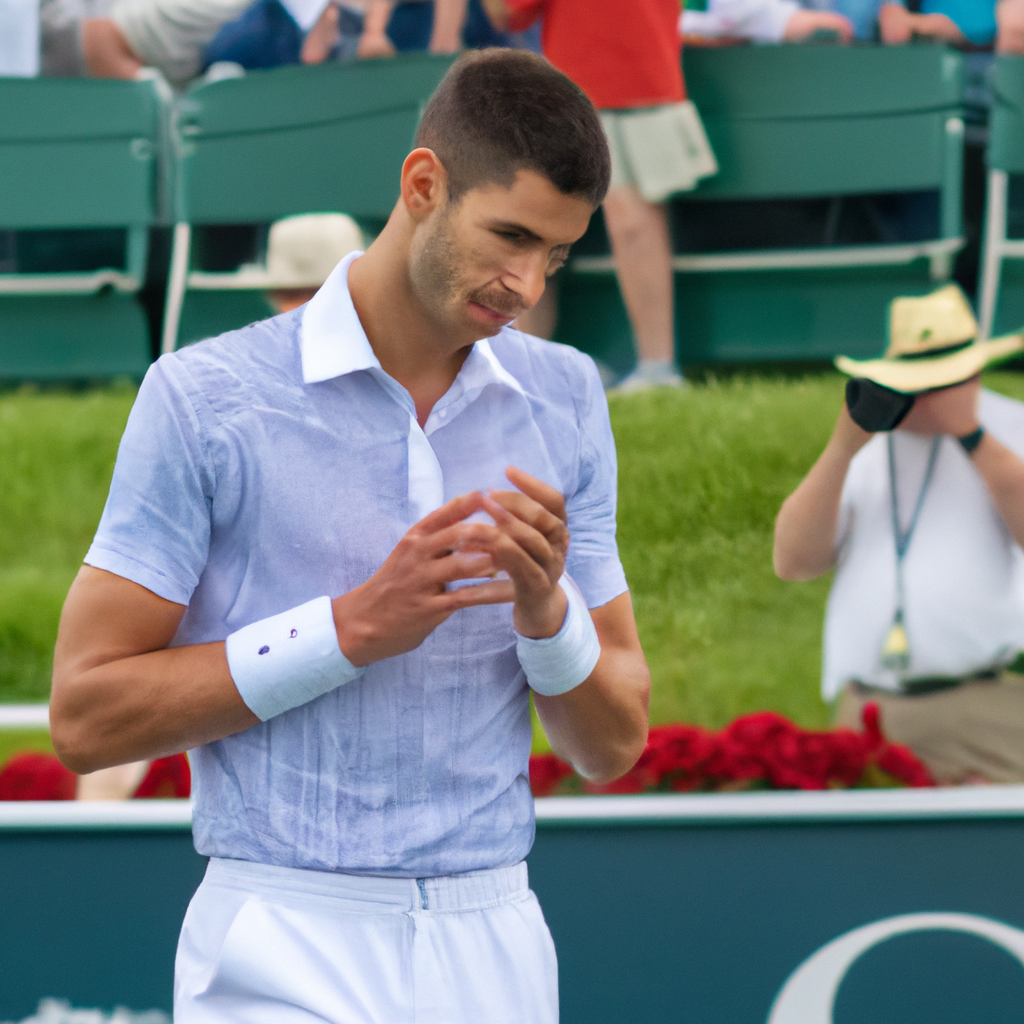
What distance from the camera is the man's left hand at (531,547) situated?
0.94m

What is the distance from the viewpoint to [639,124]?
2.37 metres

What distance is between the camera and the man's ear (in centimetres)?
103

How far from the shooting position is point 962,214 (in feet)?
7.79

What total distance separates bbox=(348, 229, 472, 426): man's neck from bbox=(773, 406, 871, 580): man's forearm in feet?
3.44

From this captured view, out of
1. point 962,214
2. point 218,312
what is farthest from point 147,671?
point 962,214

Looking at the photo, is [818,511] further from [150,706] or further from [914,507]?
[150,706]

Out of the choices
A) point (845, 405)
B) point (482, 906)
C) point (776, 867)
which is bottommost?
point (776, 867)

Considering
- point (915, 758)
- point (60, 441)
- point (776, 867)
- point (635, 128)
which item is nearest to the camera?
point (776, 867)

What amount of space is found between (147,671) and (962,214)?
190cm

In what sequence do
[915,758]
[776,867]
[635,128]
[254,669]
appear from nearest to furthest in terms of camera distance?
[254,669] → [776,867] → [915,758] → [635,128]

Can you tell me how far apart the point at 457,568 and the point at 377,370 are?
0.21 m

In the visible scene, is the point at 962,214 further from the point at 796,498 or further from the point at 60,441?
the point at 60,441

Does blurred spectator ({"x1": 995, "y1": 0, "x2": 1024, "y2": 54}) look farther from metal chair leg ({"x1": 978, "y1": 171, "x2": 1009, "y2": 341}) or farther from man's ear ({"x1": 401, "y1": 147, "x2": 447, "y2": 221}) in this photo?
man's ear ({"x1": 401, "y1": 147, "x2": 447, "y2": 221})

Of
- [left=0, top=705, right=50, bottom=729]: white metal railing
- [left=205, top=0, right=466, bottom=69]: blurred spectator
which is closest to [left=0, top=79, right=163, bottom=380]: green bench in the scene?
[left=205, top=0, right=466, bottom=69]: blurred spectator
